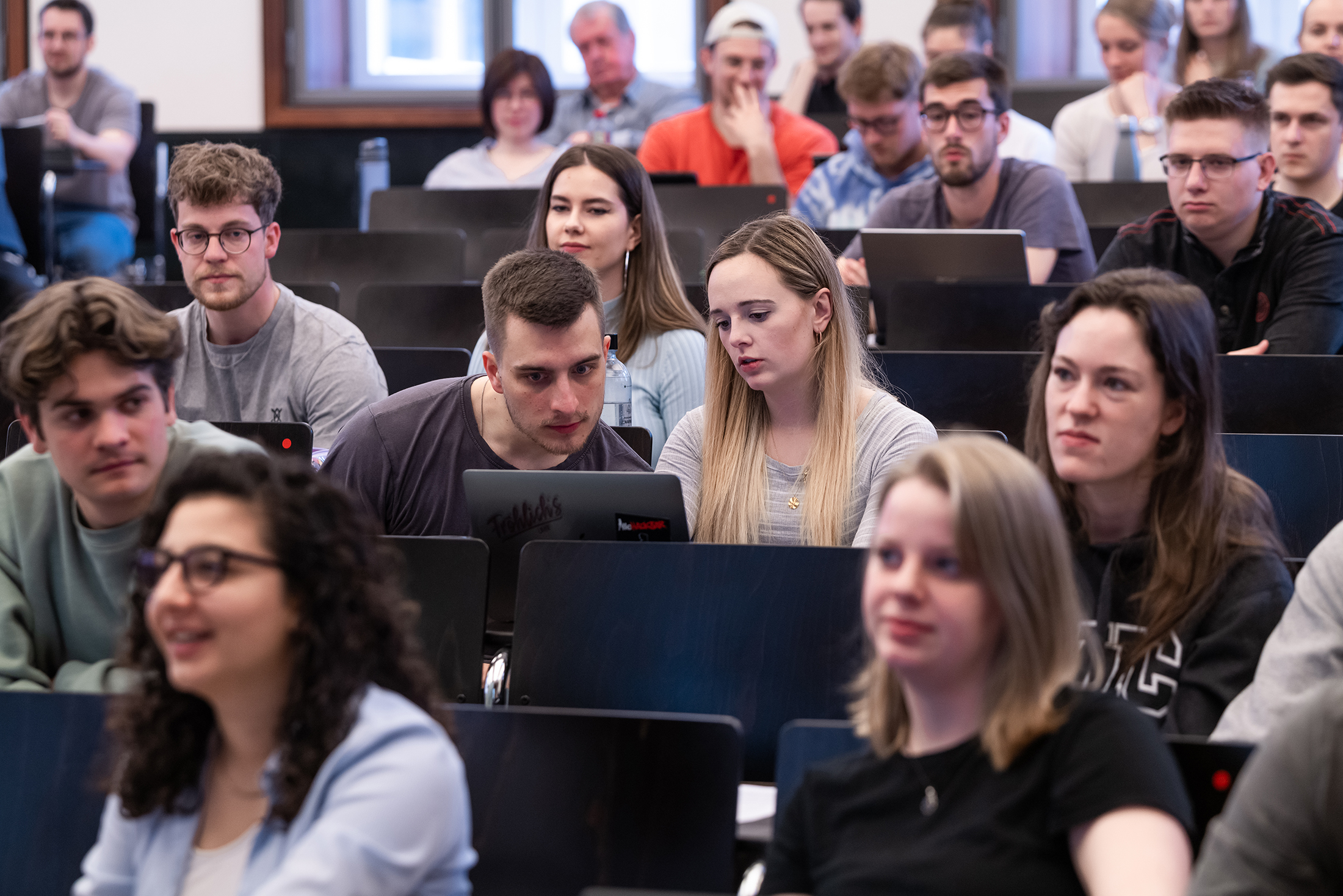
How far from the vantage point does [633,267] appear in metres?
3.07

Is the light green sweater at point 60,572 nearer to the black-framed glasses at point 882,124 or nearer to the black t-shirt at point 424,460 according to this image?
the black t-shirt at point 424,460

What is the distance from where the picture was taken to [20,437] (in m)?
2.33

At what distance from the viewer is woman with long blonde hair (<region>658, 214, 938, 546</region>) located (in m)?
2.18

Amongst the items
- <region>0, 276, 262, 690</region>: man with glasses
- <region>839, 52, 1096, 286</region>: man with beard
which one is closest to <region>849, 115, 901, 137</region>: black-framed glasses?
<region>839, 52, 1096, 286</region>: man with beard

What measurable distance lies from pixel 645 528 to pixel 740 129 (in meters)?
3.18

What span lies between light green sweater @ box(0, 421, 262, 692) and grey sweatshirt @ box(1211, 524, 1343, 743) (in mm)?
1178

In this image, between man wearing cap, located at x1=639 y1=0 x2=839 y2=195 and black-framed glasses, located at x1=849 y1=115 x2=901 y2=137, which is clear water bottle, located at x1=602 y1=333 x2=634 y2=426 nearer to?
black-framed glasses, located at x1=849 y1=115 x2=901 y2=137

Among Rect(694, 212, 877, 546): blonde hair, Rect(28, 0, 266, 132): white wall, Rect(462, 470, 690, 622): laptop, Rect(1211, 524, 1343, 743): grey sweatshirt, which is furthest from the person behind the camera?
Rect(28, 0, 266, 132): white wall

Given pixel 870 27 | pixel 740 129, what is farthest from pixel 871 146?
pixel 870 27

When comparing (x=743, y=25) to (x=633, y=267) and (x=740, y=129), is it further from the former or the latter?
(x=633, y=267)

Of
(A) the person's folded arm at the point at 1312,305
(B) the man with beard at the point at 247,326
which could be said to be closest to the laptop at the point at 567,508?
(B) the man with beard at the point at 247,326

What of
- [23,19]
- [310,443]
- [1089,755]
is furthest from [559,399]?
[23,19]

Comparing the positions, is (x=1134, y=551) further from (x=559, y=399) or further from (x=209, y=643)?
(x=209, y=643)

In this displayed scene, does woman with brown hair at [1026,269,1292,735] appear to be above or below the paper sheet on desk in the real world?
above
